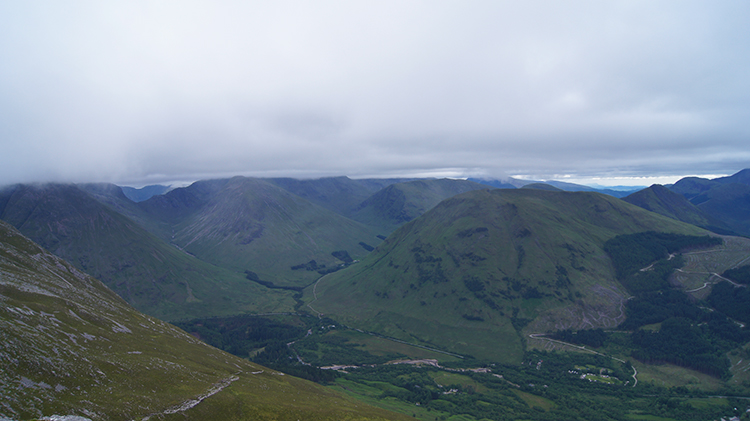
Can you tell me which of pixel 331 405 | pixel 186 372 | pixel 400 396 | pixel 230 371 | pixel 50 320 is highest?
pixel 50 320

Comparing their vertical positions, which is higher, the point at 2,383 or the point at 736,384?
the point at 2,383

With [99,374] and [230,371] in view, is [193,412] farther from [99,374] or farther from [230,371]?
[230,371]

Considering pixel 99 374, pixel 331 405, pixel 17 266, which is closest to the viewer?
pixel 99 374

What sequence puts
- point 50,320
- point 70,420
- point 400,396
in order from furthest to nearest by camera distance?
point 400,396 → point 50,320 → point 70,420

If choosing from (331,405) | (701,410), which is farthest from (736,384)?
(331,405)

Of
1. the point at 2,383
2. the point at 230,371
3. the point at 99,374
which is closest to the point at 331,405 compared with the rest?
the point at 230,371

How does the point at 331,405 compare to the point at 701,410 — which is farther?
the point at 701,410
